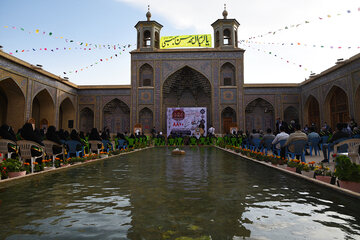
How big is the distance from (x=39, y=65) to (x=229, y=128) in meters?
15.4

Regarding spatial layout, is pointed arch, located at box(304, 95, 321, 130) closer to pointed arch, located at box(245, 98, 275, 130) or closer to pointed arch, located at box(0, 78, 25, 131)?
pointed arch, located at box(245, 98, 275, 130)

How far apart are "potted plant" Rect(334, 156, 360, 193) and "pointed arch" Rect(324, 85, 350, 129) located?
13964 millimetres

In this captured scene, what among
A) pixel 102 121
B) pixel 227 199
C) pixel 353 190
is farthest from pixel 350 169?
pixel 102 121

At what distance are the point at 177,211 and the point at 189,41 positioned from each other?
20.1m

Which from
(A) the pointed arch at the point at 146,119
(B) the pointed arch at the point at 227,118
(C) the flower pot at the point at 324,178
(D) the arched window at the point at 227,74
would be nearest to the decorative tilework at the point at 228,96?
(D) the arched window at the point at 227,74

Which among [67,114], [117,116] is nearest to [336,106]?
[117,116]

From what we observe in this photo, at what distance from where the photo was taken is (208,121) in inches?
862

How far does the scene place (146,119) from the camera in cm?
2134

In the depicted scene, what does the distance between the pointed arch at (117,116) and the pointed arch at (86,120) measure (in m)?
1.24

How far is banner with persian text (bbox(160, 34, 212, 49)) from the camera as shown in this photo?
822 inches

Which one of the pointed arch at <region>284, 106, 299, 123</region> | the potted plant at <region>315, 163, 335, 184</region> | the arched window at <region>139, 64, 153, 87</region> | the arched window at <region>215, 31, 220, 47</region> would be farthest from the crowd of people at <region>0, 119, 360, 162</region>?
the arched window at <region>215, 31, 220, 47</region>

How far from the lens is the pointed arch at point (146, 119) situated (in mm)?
21188

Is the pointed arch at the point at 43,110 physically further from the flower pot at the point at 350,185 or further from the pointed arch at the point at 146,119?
the flower pot at the point at 350,185

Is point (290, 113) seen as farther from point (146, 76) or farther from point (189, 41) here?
point (146, 76)
